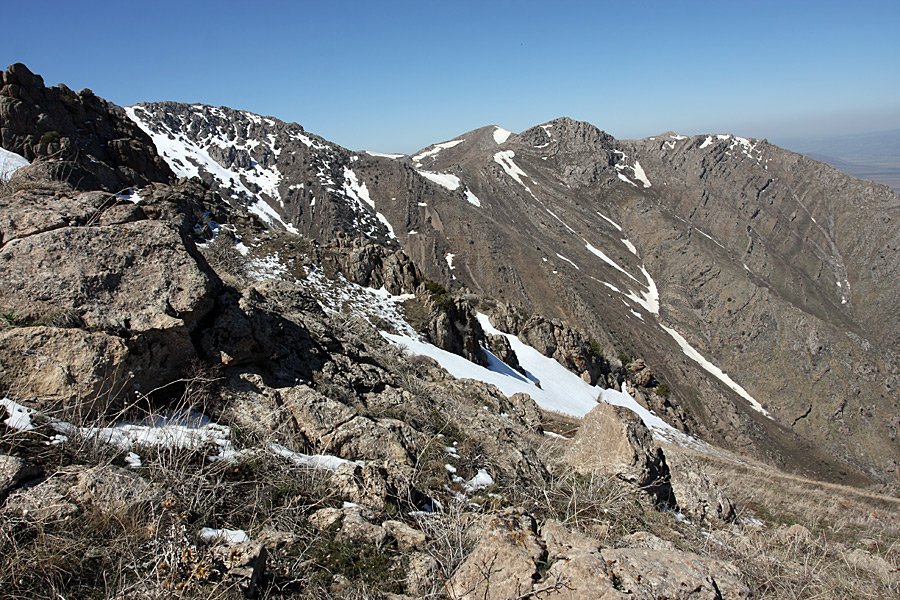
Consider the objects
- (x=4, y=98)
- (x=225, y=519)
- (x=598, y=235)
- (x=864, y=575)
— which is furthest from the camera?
(x=598, y=235)

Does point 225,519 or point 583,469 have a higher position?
point 225,519

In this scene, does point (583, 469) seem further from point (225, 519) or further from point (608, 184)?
point (608, 184)

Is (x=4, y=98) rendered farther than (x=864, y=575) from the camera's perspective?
Yes

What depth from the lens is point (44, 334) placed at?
2854mm

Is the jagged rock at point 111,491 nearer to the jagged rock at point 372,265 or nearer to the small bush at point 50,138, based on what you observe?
the jagged rock at point 372,265

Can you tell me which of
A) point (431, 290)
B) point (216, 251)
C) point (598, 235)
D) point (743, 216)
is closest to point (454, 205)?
point (598, 235)

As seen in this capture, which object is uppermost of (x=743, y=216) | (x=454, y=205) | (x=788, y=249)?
(x=454, y=205)

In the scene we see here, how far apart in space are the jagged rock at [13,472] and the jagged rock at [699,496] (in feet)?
17.5

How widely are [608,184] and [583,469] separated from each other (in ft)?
364

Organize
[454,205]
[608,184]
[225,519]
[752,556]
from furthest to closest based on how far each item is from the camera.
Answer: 1. [608,184]
2. [454,205]
3. [752,556]
4. [225,519]

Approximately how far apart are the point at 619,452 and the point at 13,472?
15.5ft

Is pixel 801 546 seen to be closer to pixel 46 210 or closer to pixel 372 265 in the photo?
A: pixel 46 210

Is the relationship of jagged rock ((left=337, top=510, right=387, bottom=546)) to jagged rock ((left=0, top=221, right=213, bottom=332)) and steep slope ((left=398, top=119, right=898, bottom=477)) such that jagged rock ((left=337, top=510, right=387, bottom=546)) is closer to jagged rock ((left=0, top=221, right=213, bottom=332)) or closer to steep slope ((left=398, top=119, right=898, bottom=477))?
jagged rock ((left=0, top=221, right=213, bottom=332))

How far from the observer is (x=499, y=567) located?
2045mm
